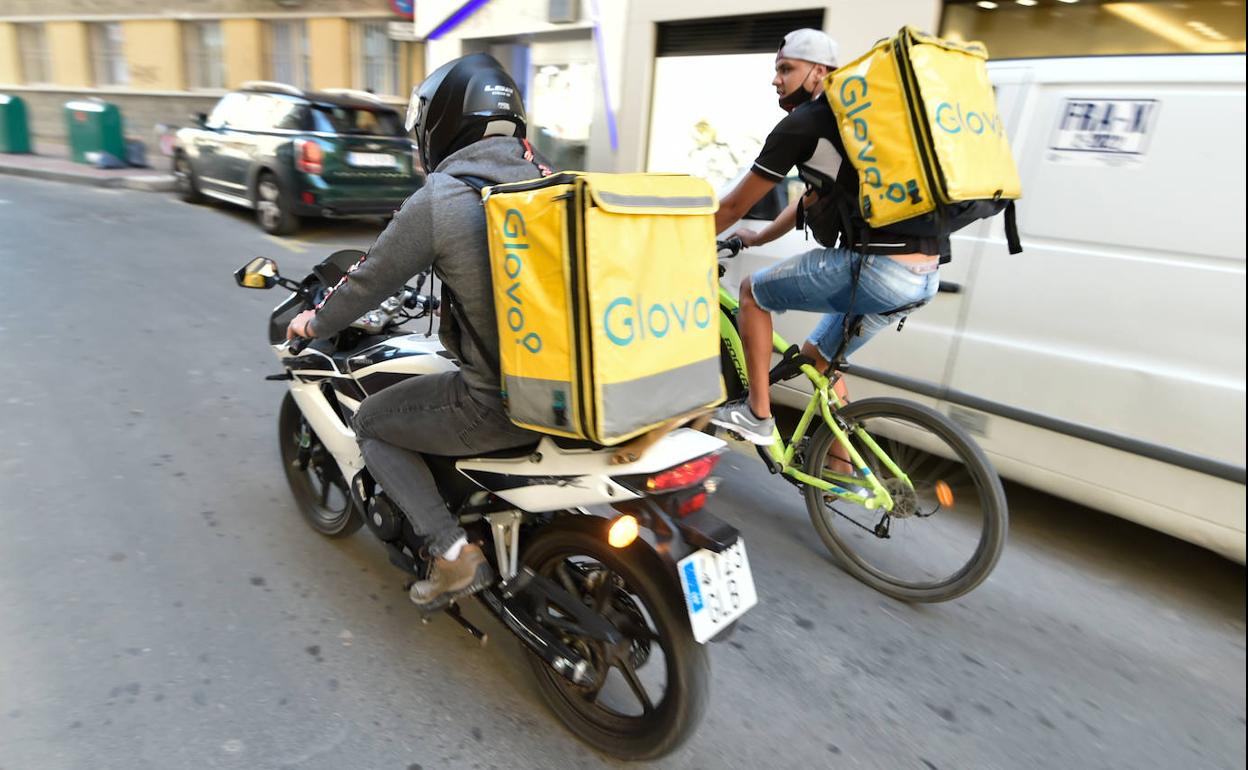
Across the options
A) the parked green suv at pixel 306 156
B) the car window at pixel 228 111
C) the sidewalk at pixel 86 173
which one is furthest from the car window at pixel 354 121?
the sidewalk at pixel 86 173

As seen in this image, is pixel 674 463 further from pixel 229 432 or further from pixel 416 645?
pixel 229 432

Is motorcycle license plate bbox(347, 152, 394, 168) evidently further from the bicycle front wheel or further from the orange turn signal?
the orange turn signal

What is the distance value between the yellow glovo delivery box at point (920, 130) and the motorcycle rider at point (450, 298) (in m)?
1.04

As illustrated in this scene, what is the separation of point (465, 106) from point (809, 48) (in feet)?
4.48

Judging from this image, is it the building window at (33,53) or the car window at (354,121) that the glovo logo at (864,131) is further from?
the building window at (33,53)

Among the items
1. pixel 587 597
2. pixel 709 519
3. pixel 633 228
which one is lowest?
pixel 587 597

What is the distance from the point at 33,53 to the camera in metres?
21.6

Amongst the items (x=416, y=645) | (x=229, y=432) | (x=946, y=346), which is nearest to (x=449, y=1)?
(x=229, y=432)

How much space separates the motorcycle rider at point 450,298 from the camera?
6.66ft

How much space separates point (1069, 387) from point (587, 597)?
87.8 inches

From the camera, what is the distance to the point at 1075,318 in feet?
10.6

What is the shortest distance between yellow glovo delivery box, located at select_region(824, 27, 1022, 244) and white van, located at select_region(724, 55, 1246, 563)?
768mm

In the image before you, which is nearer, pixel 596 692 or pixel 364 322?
pixel 596 692

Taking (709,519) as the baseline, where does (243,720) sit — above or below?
below
